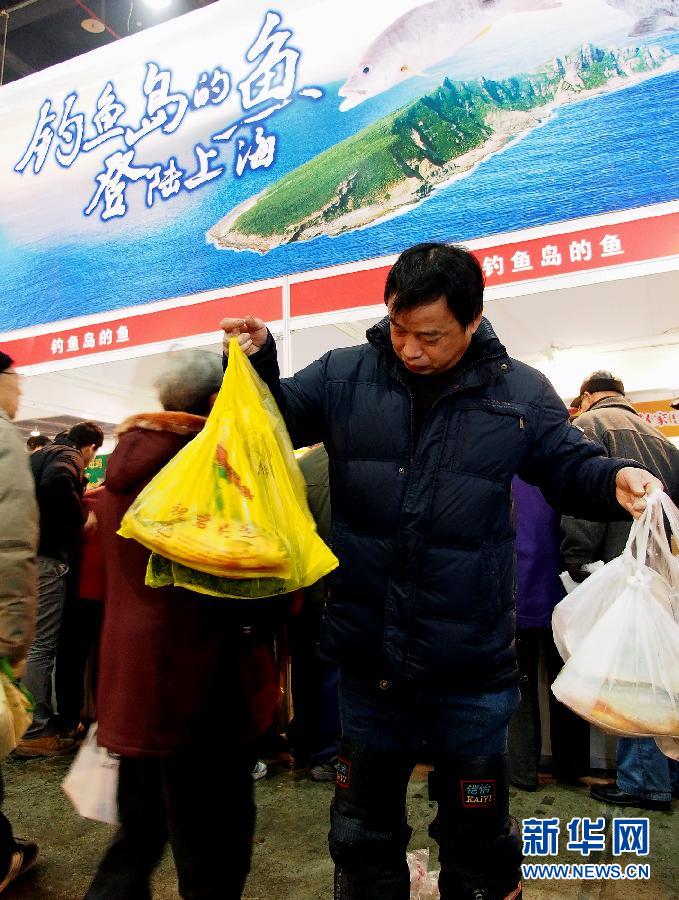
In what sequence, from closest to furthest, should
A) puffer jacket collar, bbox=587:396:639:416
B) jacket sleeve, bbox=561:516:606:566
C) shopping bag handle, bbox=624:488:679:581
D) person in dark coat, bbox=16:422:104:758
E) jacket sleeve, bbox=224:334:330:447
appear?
1. shopping bag handle, bbox=624:488:679:581
2. jacket sleeve, bbox=224:334:330:447
3. jacket sleeve, bbox=561:516:606:566
4. puffer jacket collar, bbox=587:396:639:416
5. person in dark coat, bbox=16:422:104:758

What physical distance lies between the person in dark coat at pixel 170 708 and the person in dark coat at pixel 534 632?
171 centimetres

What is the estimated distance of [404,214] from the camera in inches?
143

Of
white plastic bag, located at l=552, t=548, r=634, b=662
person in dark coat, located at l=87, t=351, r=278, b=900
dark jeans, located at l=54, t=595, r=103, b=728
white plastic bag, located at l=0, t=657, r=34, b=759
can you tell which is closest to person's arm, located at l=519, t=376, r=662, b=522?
white plastic bag, located at l=552, t=548, r=634, b=662

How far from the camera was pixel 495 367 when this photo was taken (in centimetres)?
169

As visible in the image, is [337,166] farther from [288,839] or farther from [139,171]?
[288,839]

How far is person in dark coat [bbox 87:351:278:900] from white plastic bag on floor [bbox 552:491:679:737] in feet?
2.72

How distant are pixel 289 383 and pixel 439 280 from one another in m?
0.50

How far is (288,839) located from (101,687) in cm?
142

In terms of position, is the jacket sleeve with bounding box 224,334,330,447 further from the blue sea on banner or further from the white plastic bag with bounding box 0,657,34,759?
Result: the blue sea on banner

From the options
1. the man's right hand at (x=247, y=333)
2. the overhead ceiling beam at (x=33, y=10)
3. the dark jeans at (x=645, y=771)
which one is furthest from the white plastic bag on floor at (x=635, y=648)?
the overhead ceiling beam at (x=33, y=10)

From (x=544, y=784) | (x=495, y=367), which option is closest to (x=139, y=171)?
(x=495, y=367)

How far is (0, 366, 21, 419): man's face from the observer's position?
2248 millimetres

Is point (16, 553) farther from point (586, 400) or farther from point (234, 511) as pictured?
point (586, 400)

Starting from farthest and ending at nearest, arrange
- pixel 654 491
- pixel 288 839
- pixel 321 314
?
pixel 321 314 < pixel 288 839 < pixel 654 491
